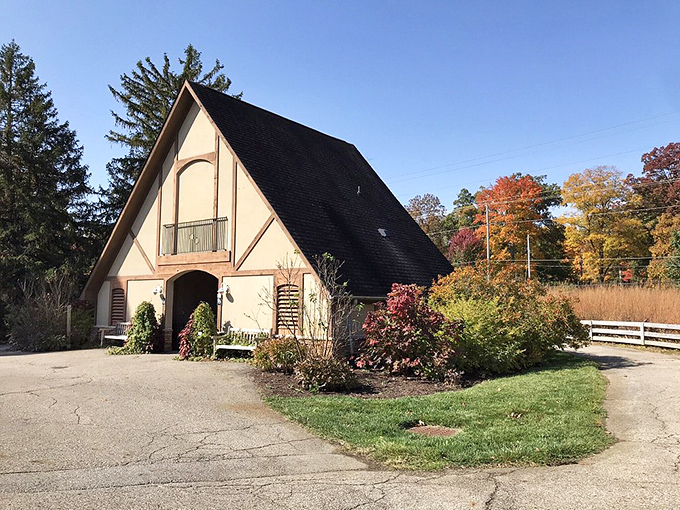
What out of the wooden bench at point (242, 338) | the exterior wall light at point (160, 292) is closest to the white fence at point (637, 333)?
the wooden bench at point (242, 338)

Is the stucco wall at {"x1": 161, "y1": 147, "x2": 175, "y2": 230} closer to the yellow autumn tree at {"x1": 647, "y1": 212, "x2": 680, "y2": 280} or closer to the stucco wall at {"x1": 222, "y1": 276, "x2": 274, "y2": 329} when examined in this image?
the stucco wall at {"x1": 222, "y1": 276, "x2": 274, "y2": 329}

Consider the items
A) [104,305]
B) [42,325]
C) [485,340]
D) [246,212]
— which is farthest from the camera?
[104,305]

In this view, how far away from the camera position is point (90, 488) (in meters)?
5.36

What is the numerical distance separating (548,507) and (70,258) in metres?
29.2

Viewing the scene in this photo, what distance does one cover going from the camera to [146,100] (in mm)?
37188

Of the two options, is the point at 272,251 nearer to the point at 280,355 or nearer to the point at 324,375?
the point at 280,355

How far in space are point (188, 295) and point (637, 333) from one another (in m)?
16.3

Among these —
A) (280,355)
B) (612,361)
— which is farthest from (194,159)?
(612,361)

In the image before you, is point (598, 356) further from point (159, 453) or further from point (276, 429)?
point (159, 453)

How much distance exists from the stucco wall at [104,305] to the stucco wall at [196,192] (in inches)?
171

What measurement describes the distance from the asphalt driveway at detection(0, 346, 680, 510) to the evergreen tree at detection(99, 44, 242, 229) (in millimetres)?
25547

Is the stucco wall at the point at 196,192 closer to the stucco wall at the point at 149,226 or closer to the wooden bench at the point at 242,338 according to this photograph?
the stucco wall at the point at 149,226

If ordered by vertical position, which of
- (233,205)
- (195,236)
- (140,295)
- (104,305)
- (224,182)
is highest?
(224,182)

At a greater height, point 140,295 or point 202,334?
point 140,295
